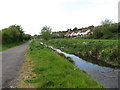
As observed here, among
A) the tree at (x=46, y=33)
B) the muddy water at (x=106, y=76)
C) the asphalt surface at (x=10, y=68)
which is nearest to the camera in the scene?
the asphalt surface at (x=10, y=68)

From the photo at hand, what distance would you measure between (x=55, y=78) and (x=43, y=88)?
1183 millimetres

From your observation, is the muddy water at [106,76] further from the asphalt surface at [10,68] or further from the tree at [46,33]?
the tree at [46,33]

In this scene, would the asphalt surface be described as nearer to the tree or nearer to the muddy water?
the muddy water

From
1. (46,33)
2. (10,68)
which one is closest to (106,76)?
(10,68)

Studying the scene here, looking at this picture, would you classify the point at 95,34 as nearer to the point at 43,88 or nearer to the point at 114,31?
the point at 114,31

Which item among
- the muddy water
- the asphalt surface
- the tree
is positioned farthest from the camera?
the tree

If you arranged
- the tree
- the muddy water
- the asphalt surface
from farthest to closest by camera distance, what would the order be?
1. the tree
2. the muddy water
3. the asphalt surface

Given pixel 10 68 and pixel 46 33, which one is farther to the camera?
pixel 46 33

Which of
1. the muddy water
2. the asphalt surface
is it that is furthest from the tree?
the muddy water

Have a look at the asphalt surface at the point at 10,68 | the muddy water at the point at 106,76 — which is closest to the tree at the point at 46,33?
the asphalt surface at the point at 10,68

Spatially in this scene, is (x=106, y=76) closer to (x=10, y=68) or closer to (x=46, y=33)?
(x=10, y=68)

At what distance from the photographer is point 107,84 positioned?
8.19 meters

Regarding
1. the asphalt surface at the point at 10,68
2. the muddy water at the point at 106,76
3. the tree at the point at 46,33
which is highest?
the tree at the point at 46,33

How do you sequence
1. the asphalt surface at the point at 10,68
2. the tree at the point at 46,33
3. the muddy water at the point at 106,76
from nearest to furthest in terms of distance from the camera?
the asphalt surface at the point at 10,68
the muddy water at the point at 106,76
the tree at the point at 46,33
